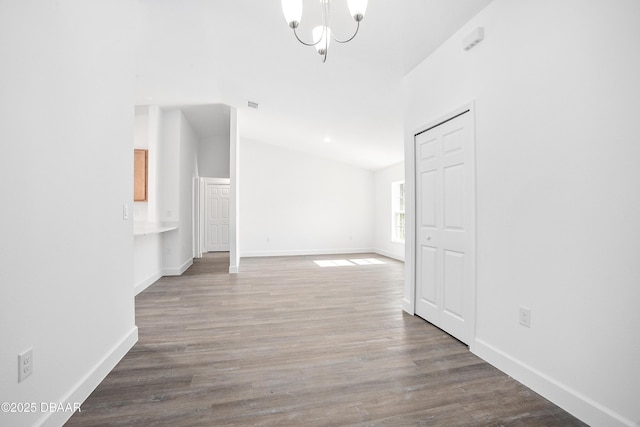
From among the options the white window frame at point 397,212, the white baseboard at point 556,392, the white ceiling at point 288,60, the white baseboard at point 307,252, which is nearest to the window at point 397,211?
the white window frame at point 397,212

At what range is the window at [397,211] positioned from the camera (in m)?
7.25

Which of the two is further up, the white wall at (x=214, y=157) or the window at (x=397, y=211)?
the white wall at (x=214, y=157)

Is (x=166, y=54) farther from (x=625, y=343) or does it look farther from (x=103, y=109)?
(x=625, y=343)

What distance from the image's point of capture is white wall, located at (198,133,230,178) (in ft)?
24.3

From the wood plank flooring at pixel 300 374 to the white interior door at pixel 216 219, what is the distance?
5387 mm

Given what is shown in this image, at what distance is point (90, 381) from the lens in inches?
67.9

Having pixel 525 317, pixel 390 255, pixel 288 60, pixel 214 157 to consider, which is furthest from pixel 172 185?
pixel 525 317

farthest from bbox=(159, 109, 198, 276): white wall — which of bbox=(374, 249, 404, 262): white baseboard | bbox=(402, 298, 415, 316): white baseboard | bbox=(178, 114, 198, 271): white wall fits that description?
bbox=(374, 249, 404, 262): white baseboard

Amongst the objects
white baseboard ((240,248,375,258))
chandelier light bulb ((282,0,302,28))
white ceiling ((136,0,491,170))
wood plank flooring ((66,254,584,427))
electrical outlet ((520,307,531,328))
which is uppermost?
white ceiling ((136,0,491,170))

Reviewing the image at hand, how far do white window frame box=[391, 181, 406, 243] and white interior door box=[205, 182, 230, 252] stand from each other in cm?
506

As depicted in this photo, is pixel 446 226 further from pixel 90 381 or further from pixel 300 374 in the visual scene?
pixel 90 381

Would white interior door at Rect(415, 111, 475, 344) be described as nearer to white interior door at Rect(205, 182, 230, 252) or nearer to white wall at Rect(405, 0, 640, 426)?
white wall at Rect(405, 0, 640, 426)

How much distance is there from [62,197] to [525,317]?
111 inches

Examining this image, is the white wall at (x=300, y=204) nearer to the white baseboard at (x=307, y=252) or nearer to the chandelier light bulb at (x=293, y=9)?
the white baseboard at (x=307, y=252)
